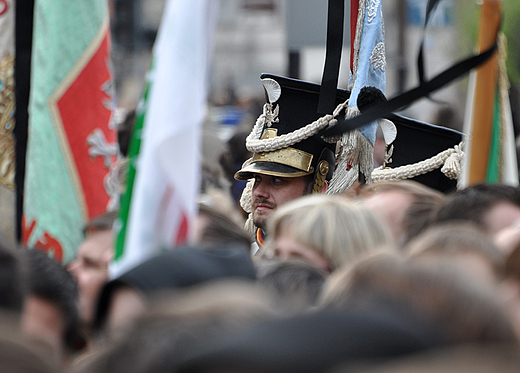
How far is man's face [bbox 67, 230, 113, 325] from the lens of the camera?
2.40 m

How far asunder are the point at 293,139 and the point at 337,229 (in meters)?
1.53

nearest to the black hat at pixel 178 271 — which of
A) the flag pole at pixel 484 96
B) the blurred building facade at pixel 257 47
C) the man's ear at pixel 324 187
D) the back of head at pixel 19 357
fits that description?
the back of head at pixel 19 357

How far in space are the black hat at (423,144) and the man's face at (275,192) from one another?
0.52 m

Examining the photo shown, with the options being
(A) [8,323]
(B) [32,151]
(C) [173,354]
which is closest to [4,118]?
(B) [32,151]

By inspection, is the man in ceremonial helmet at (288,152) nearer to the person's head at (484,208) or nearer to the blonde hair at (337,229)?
the person's head at (484,208)

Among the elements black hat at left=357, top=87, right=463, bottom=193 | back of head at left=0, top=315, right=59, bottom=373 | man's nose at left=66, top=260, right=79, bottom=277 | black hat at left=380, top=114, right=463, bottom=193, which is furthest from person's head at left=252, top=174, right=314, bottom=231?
back of head at left=0, top=315, right=59, bottom=373

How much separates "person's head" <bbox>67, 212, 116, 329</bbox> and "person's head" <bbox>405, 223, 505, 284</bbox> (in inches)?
38.2

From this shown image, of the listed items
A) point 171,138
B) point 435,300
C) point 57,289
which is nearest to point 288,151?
point 171,138

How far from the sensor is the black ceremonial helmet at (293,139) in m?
3.90

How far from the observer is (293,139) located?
12.8ft

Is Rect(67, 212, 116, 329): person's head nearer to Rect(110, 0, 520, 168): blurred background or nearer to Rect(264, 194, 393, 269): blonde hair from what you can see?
Rect(264, 194, 393, 269): blonde hair

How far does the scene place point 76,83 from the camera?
2.94m

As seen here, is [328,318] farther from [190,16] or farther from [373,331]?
[190,16]

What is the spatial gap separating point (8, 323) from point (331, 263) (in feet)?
3.93
